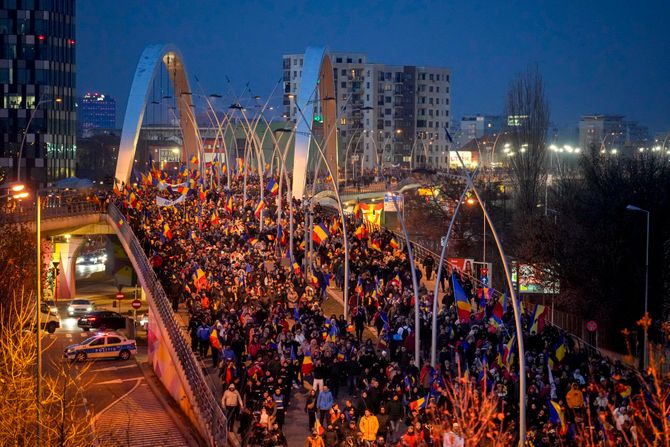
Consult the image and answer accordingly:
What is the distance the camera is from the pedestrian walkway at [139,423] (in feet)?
73.5

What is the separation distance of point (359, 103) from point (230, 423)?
477ft

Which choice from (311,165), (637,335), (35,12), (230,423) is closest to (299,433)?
(230,423)

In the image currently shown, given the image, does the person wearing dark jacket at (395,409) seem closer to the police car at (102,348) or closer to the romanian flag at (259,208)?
the police car at (102,348)

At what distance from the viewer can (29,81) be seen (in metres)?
94.6

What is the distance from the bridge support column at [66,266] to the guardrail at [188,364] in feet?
53.5

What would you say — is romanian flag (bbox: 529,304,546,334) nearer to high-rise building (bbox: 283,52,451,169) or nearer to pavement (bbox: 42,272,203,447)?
pavement (bbox: 42,272,203,447)

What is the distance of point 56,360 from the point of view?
106 ft

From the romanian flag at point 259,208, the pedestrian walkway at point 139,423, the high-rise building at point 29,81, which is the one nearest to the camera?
the pedestrian walkway at point 139,423

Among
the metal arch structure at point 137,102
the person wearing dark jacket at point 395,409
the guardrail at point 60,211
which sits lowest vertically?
the person wearing dark jacket at point 395,409

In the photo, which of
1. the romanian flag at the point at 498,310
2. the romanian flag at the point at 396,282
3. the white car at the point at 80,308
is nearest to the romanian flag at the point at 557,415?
the romanian flag at the point at 498,310

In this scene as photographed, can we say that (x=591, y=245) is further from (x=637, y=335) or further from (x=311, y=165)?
(x=311, y=165)

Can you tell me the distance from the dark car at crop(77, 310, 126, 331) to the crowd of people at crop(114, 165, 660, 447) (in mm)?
3544

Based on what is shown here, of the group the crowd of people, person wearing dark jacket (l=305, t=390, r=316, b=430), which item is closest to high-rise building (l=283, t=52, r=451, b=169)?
the crowd of people

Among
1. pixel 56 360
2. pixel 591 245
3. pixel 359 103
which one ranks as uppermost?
pixel 359 103
